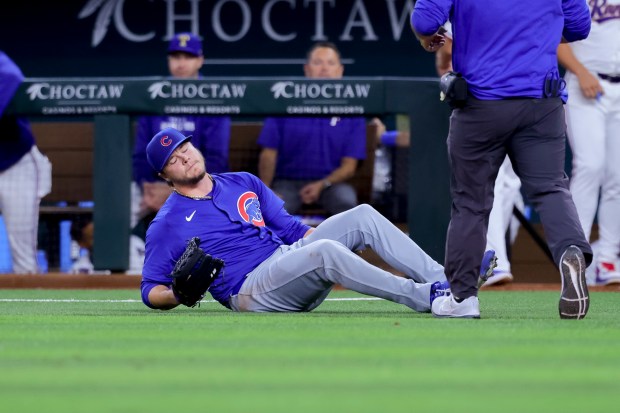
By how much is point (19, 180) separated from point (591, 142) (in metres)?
4.00

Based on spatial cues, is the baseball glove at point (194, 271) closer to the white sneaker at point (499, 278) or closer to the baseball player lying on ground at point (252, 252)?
the baseball player lying on ground at point (252, 252)

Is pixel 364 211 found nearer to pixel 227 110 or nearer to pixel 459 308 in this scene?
pixel 459 308

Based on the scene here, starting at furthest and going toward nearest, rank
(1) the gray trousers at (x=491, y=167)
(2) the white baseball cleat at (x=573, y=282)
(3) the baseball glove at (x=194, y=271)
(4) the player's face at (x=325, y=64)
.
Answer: (4) the player's face at (x=325, y=64)
(3) the baseball glove at (x=194, y=271)
(1) the gray trousers at (x=491, y=167)
(2) the white baseball cleat at (x=573, y=282)

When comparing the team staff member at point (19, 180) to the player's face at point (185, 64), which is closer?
the team staff member at point (19, 180)

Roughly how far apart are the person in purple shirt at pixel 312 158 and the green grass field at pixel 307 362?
3.14 m

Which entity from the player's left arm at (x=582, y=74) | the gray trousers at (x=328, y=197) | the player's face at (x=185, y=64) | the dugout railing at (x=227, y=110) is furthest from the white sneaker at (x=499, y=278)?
the player's face at (x=185, y=64)

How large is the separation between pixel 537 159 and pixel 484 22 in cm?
64

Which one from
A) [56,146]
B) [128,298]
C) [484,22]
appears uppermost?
[484,22]

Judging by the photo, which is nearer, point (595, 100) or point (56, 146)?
point (595, 100)

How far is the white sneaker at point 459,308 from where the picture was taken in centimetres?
623

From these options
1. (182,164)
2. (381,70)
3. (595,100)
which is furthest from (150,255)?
(381,70)

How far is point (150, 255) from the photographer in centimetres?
673

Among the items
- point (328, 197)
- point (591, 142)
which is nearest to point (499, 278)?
point (591, 142)

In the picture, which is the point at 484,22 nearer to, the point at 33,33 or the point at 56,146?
the point at 56,146
